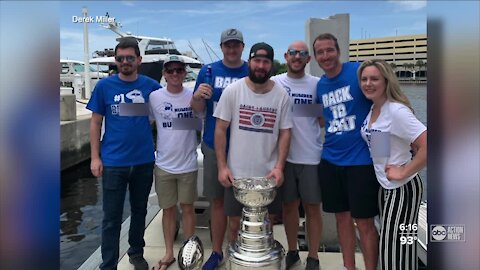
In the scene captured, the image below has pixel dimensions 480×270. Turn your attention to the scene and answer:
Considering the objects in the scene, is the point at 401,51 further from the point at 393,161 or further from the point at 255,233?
the point at 255,233

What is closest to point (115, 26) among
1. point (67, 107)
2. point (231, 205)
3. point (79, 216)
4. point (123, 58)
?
point (123, 58)

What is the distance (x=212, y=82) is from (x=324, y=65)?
0.78 m

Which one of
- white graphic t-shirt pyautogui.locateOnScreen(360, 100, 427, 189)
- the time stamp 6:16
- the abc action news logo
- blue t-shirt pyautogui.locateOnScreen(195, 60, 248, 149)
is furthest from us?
blue t-shirt pyautogui.locateOnScreen(195, 60, 248, 149)

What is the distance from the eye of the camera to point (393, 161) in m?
2.26

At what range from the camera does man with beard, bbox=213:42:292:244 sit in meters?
→ 2.61

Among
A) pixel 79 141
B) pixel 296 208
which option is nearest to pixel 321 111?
pixel 296 208

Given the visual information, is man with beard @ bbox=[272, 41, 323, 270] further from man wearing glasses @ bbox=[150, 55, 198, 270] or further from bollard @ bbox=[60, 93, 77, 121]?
bollard @ bbox=[60, 93, 77, 121]

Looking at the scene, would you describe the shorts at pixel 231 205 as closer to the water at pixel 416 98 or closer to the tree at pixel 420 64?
the water at pixel 416 98

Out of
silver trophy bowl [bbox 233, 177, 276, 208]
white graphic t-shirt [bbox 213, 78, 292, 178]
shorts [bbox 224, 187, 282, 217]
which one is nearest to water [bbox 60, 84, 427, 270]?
white graphic t-shirt [bbox 213, 78, 292, 178]

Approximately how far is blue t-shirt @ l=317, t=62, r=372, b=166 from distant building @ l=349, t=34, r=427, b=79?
18 centimetres

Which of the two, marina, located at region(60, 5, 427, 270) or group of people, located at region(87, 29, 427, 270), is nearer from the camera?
group of people, located at region(87, 29, 427, 270)

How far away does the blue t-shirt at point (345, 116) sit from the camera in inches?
98.6

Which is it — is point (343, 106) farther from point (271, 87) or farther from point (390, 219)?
point (390, 219)

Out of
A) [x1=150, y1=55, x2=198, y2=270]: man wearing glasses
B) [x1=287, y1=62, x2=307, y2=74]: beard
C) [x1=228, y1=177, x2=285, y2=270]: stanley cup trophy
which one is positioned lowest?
[x1=228, y1=177, x2=285, y2=270]: stanley cup trophy
